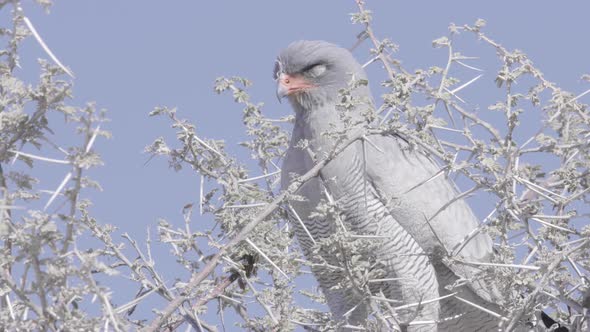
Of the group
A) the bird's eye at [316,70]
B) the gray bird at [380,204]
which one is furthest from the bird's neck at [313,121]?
the bird's eye at [316,70]

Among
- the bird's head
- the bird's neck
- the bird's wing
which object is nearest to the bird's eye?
the bird's head

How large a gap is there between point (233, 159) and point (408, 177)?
1.12 m

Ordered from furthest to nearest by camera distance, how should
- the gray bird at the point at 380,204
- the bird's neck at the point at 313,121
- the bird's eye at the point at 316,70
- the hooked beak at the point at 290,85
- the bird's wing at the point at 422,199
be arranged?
the bird's eye at the point at 316,70, the hooked beak at the point at 290,85, the bird's neck at the point at 313,121, the bird's wing at the point at 422,199, the gray bird at the point at 380,204

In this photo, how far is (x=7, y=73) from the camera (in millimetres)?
2379

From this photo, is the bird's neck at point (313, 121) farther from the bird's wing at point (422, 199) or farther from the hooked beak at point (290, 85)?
the bird's wing at point (422, 199)

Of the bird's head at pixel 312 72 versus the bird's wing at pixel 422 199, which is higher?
the bird's head at pixel 312 72

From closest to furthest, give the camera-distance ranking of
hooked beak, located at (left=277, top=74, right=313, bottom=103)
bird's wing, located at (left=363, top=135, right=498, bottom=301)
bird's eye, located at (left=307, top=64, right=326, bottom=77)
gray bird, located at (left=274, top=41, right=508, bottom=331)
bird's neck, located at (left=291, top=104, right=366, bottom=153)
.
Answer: gray bird, located at (left=274, top=41, right=508, bottom=331) < bird's wing, located at (left=363, top=135, right=498, bottom=301) < bird's neck, located at (left=291, top=104, right=366, bottom=153) < hooked beak, located at (left=277, top=74, right=313, bottom=103) < bird's eye, located at (left=307, top=64, right=326, bottom=77)

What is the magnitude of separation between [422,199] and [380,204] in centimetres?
30

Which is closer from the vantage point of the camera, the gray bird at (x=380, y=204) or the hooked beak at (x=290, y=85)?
the gray bird at (x=380, y=204)

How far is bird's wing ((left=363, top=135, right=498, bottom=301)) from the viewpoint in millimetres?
4664

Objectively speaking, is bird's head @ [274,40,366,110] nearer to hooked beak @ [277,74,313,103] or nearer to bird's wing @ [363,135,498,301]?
hooked beak @ [277,74,313,103]

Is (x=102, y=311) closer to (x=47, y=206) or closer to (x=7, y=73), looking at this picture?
(x=47, y=206)

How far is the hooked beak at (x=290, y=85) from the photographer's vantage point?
16.2 feet

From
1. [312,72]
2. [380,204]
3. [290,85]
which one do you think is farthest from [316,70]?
[380,204]
